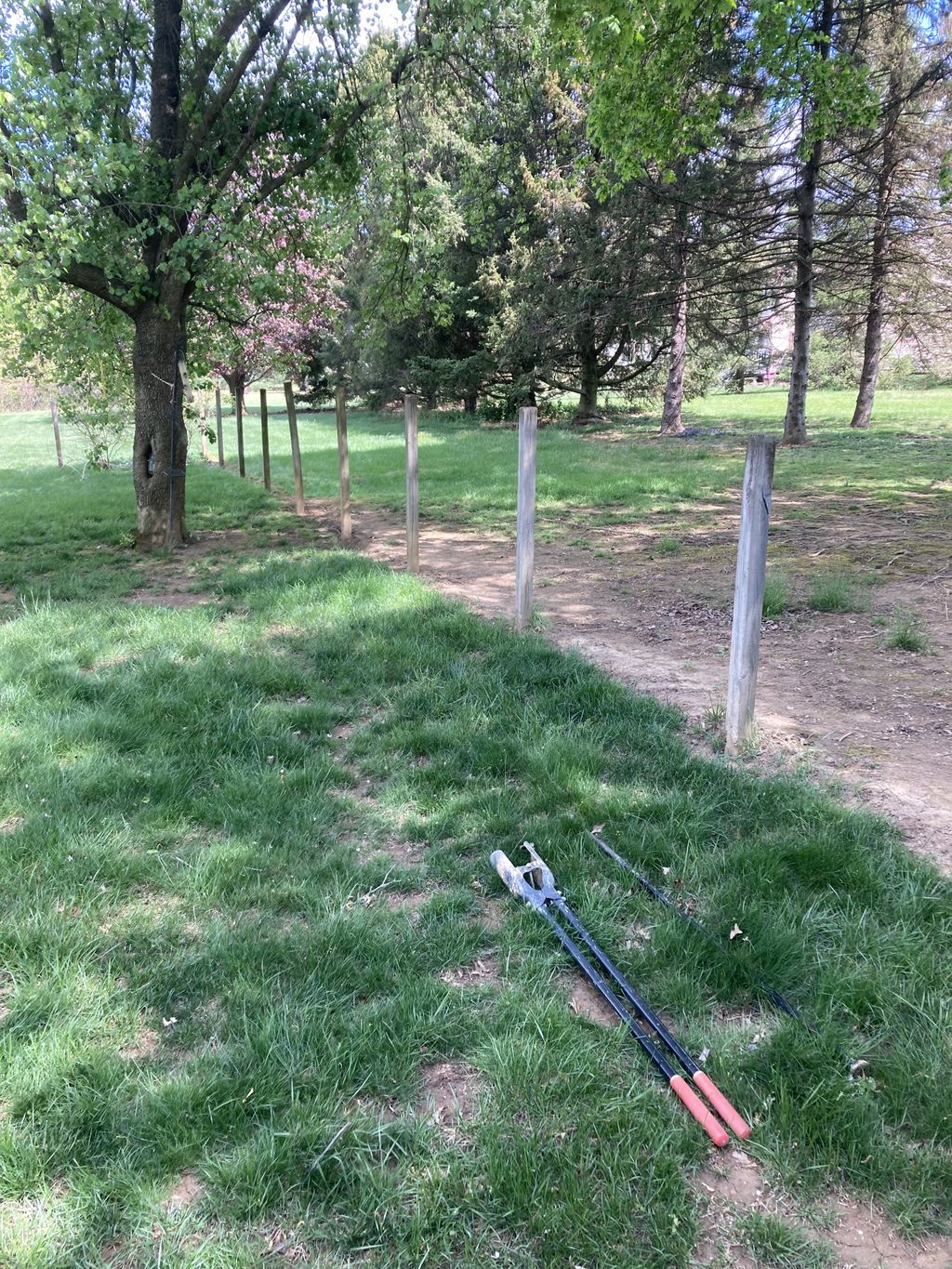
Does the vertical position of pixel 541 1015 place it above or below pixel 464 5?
below

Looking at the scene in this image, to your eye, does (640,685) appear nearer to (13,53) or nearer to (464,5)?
(464,5)

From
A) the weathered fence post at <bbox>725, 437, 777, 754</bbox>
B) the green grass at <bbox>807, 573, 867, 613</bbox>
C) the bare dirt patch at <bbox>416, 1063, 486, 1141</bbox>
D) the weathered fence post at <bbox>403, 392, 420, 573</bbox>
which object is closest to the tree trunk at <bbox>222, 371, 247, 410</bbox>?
the weathered fence post at <bbox>403, 392, 420, 573</bbox>

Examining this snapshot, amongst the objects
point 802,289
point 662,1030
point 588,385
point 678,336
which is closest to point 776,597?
point 662,1030

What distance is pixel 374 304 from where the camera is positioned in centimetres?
1141

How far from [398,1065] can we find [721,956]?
1015 mm

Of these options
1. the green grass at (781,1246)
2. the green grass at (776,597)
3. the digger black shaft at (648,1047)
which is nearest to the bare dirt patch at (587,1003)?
the digger black shaft at (648,1047)

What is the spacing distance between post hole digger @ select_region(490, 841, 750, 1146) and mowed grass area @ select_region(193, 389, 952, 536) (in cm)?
721

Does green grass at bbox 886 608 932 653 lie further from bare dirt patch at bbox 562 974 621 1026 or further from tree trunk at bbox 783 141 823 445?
tree trunk at bbox 783 141 823 445

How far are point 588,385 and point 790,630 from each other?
20389 mm

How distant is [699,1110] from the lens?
2018 mm

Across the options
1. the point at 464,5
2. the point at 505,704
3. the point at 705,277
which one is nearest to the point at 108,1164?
the point at 505,704

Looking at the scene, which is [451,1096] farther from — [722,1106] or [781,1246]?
[781,1246]

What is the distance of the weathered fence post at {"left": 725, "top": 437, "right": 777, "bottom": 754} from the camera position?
3.71m

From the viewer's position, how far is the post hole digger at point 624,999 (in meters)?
2.03
